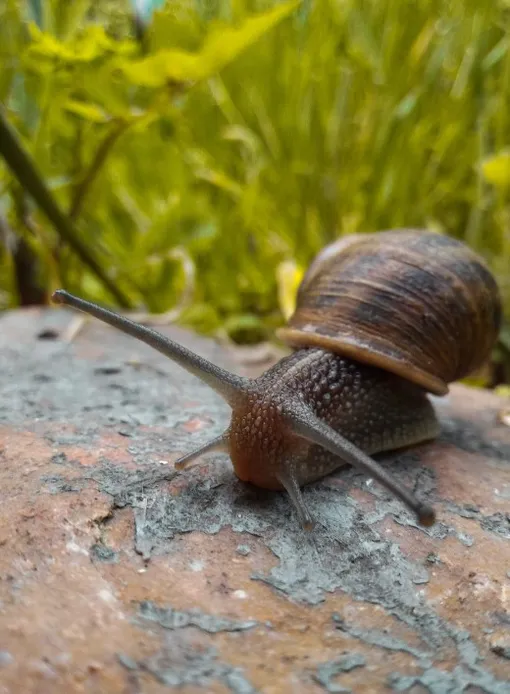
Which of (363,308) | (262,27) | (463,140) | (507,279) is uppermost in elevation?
(262,27)

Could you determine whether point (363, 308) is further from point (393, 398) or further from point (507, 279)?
point (507, 279)

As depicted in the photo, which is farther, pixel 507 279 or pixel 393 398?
pixel 507 279

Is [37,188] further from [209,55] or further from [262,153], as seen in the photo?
[262,153]

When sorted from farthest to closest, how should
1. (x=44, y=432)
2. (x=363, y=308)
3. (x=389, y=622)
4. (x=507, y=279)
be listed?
(x=507, y=279) → (x=363, y=308) → (x=44, y=432) → (x=389, y=622)

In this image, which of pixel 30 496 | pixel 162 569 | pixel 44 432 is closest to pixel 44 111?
pixel 44 432

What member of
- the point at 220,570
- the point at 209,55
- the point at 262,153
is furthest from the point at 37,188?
the point at 220,570

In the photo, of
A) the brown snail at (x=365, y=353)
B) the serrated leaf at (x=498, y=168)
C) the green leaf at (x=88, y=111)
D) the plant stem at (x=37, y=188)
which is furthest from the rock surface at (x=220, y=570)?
the serrated leaf at (x=498, y=168)
